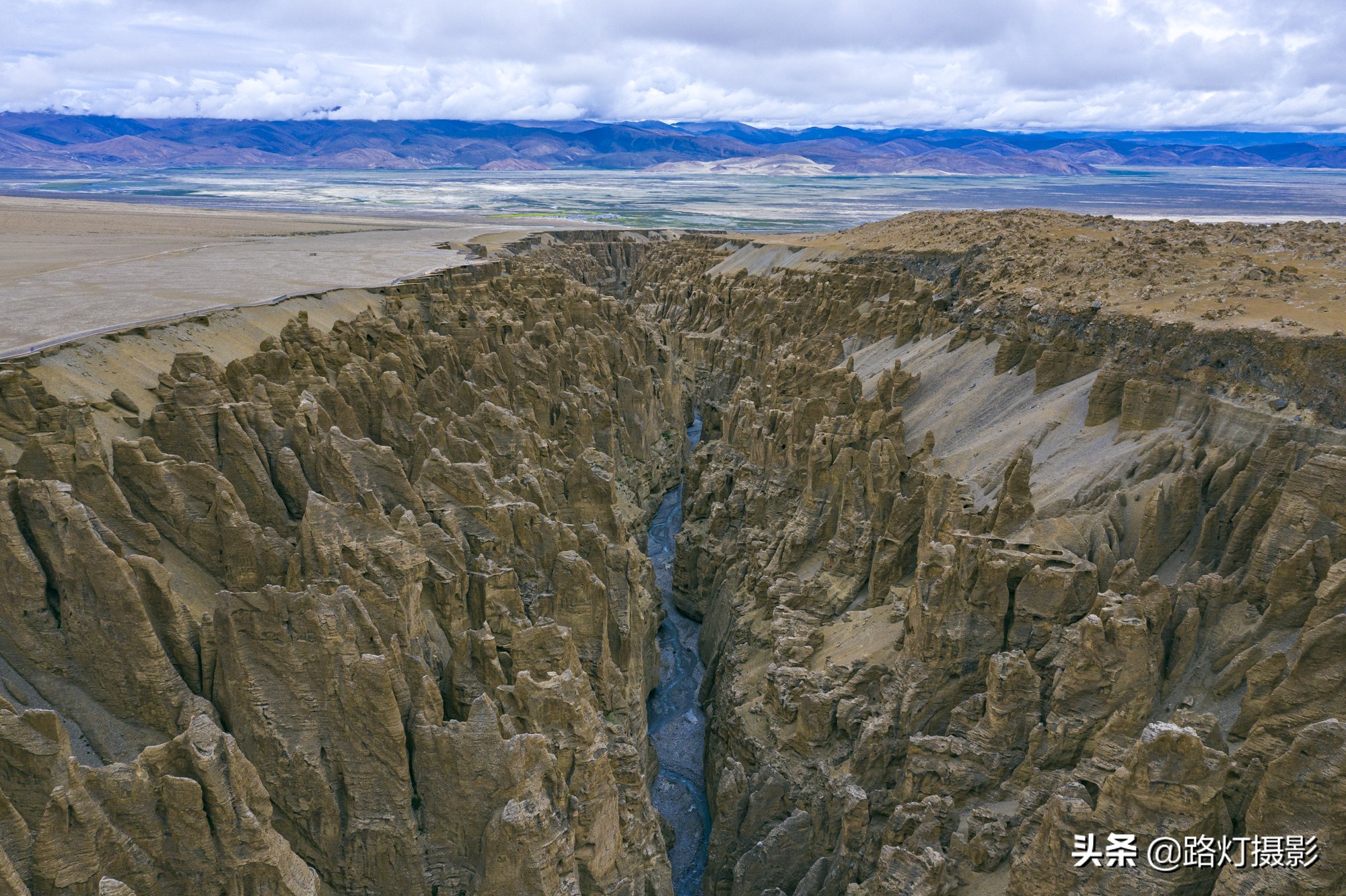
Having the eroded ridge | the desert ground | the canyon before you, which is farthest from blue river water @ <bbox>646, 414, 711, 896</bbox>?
the desert ground

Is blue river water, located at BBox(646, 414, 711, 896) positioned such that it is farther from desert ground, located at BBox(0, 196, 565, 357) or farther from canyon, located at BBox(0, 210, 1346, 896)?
desert ground, located at BBox(0, 196, 565, 357)

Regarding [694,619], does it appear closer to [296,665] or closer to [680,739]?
[680,739]

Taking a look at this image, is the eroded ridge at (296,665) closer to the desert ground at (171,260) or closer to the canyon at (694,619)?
the canyon at (694,619)

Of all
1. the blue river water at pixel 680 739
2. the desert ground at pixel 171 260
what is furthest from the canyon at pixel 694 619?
the desert ground at pixel 171 260

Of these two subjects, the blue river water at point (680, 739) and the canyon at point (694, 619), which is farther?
the blue river water at point (680, 739)

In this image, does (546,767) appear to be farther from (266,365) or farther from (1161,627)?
(266,365)

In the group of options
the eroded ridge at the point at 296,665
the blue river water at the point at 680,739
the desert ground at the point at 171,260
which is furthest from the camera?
the desert ground at the point at 171,260
